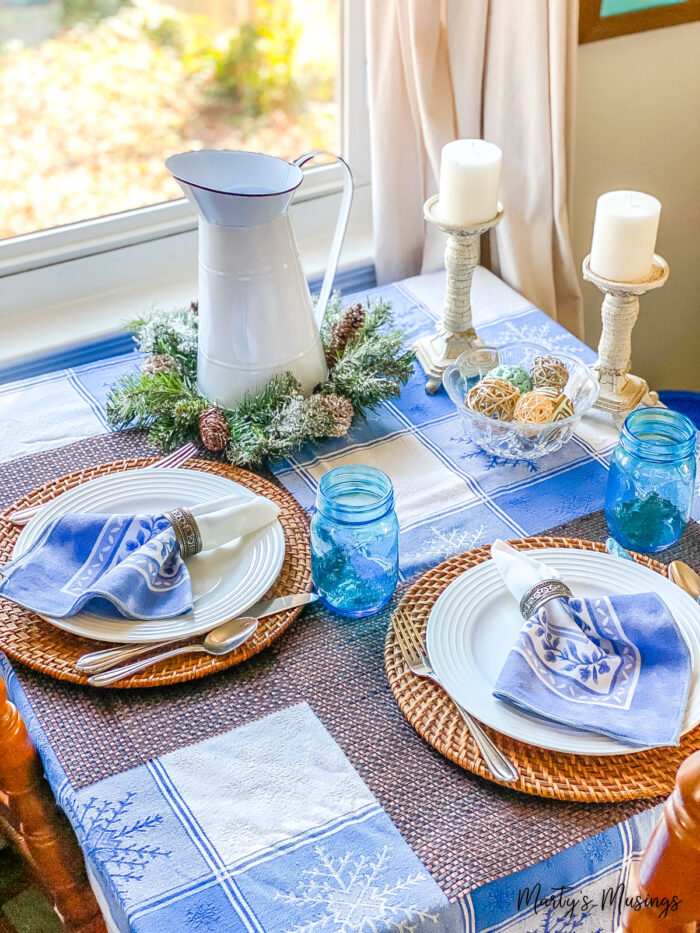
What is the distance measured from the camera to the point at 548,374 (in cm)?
108

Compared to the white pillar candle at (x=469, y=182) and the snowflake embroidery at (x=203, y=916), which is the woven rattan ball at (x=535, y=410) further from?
the snowflake embroidery at (x=203, y=916)

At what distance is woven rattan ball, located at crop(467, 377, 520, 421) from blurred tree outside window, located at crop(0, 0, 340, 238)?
0.85m

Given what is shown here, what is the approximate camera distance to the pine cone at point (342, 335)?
3.81 ft

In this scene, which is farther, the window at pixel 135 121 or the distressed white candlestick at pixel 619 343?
the window at pixel 135 121

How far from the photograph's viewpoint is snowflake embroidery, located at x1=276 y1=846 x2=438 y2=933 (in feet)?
2.04

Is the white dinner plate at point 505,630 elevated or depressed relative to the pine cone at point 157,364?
depressed

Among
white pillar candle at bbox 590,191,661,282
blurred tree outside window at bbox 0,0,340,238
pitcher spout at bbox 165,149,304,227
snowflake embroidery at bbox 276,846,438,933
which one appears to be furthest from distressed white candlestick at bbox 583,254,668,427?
blurred tree outside window at bbox 0,0,340,238

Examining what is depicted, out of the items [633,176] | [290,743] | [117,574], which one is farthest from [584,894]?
[633,176]

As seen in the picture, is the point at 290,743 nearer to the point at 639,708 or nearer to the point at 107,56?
the point at 639,708

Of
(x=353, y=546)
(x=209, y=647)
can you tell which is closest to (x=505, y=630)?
(x=353, y=546)

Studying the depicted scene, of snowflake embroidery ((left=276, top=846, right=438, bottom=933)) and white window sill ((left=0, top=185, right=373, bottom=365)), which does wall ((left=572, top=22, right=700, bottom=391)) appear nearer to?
white window sill ((left=0, top=185, right=373, bottom=365))

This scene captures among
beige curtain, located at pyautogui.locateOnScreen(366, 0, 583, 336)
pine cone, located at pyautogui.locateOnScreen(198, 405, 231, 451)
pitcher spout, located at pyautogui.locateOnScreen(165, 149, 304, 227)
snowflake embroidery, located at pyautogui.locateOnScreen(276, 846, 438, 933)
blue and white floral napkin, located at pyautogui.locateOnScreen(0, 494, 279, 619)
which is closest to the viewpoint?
snowflake embroidery, located at pyautogui.locateOnScreen(276, 846, 438, 933)

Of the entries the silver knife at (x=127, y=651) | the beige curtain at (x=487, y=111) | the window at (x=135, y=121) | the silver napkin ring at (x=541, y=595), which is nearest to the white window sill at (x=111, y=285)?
the window at (x=135, y=121)

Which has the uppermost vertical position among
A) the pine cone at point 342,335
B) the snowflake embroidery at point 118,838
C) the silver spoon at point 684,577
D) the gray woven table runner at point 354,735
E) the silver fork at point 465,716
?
the pine cone at point 342,335
